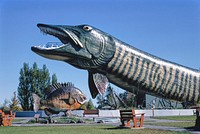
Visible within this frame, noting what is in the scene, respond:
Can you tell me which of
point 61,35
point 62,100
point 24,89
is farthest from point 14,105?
point 61,35

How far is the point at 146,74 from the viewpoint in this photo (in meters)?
9.52

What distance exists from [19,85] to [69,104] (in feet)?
77.0

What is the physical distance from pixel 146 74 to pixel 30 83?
138 ft

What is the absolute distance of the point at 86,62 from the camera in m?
9.49

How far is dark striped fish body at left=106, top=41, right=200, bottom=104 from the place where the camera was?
9.52 metres

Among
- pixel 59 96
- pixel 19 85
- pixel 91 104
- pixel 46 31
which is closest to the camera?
pixel 46 31

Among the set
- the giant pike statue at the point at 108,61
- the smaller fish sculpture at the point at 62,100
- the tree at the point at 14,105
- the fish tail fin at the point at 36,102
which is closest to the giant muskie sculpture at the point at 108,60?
the giant pike statue at the point at 108,61

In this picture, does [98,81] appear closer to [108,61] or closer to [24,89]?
[108,61]

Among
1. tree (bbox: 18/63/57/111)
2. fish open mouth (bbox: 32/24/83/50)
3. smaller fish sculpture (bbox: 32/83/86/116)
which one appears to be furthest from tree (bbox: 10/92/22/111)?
fish open mouth (bbox: 32/24/83/50)

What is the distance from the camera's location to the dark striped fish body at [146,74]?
9.52 meters

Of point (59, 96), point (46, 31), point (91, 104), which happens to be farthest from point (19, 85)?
point (46, 31)

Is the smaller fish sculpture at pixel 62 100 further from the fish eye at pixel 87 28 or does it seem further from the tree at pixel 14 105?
the tree at pixel 14 105

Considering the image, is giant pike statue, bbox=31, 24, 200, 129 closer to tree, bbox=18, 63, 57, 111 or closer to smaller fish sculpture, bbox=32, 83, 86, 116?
smaller fish sculpture, bbox=32, 83, 86, 116

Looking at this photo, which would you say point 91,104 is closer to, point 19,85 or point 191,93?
point 19,85
